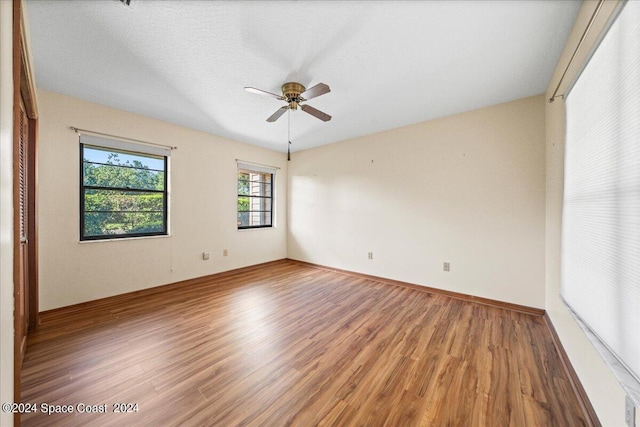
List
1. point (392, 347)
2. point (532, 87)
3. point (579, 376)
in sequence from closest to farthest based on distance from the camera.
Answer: point (579, 376) → point (392, 347) → point (532, 87)

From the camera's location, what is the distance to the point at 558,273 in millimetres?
2102

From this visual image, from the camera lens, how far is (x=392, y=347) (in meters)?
2.01

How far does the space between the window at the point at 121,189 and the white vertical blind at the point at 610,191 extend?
4417 millimetres

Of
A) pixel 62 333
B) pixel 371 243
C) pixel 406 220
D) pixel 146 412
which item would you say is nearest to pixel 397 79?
pixel 406 220

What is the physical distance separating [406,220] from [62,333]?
4181mm

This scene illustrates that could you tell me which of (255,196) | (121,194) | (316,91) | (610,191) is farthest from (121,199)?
(610,191)

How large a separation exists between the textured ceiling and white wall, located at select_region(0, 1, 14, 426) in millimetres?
794

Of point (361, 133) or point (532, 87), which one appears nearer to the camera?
point (532, 87)

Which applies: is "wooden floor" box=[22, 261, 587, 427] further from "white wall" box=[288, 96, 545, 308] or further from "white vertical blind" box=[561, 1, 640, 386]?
"white vertical blind" box=[561, 1, 640, 386]

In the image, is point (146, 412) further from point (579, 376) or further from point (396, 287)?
point (396, 287)

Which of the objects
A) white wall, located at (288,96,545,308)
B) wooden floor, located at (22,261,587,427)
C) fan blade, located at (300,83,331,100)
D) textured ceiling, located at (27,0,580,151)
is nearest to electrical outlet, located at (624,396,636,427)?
wooden floor, located at (22,261,587,427)

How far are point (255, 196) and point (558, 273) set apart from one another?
4.62 m

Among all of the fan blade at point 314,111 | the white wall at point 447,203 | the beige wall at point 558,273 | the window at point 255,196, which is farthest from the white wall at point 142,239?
the beige wall at point 558,273

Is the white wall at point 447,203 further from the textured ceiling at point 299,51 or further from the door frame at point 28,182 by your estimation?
the door frame at point 28,182
